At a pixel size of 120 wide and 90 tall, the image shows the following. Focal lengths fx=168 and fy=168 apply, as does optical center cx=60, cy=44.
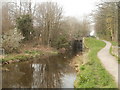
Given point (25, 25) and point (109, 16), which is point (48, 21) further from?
point (109, 16)

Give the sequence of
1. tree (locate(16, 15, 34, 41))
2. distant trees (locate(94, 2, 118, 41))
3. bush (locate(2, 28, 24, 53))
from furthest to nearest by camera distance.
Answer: tree (locate(16, 15, 34, 41)) < bush (locate(2, 28, 24, 53)) < distant trees (locate(94, 2, 118, 41))

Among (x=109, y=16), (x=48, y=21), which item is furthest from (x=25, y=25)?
(x=109, y=16)

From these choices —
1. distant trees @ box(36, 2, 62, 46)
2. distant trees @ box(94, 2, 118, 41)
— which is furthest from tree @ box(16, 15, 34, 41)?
distant trees @ box(94, 2, 118, 41)

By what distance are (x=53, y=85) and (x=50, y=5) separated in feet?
78.4

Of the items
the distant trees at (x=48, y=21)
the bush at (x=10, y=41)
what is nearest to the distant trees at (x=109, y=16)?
the distant trees at (x=48, y=21)

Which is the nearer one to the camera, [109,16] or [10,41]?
[109,16]

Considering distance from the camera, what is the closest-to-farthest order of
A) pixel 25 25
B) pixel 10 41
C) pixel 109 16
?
pixel 109 16, pixel 10 41, pixel 25 25

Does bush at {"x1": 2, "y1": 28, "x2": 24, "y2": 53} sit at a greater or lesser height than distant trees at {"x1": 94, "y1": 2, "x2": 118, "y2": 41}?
lesser

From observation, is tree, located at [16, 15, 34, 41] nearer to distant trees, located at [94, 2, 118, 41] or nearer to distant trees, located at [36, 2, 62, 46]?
distant trees, located at [36, 2, 62, 46]

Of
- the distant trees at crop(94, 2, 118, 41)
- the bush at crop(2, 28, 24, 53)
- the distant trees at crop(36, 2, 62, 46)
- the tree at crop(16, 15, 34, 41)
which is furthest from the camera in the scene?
the distant trees at crop(36, 2, 62, 46)

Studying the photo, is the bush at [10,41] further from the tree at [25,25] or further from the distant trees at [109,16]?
the distant trees at [109,16]

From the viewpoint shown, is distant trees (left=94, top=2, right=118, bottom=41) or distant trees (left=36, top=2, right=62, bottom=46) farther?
distant trees (left=36, top=2, right=62, bottom=46)

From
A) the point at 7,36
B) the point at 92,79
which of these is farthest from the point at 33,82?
the point at 7,36

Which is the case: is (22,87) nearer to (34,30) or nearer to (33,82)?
(33,82)
